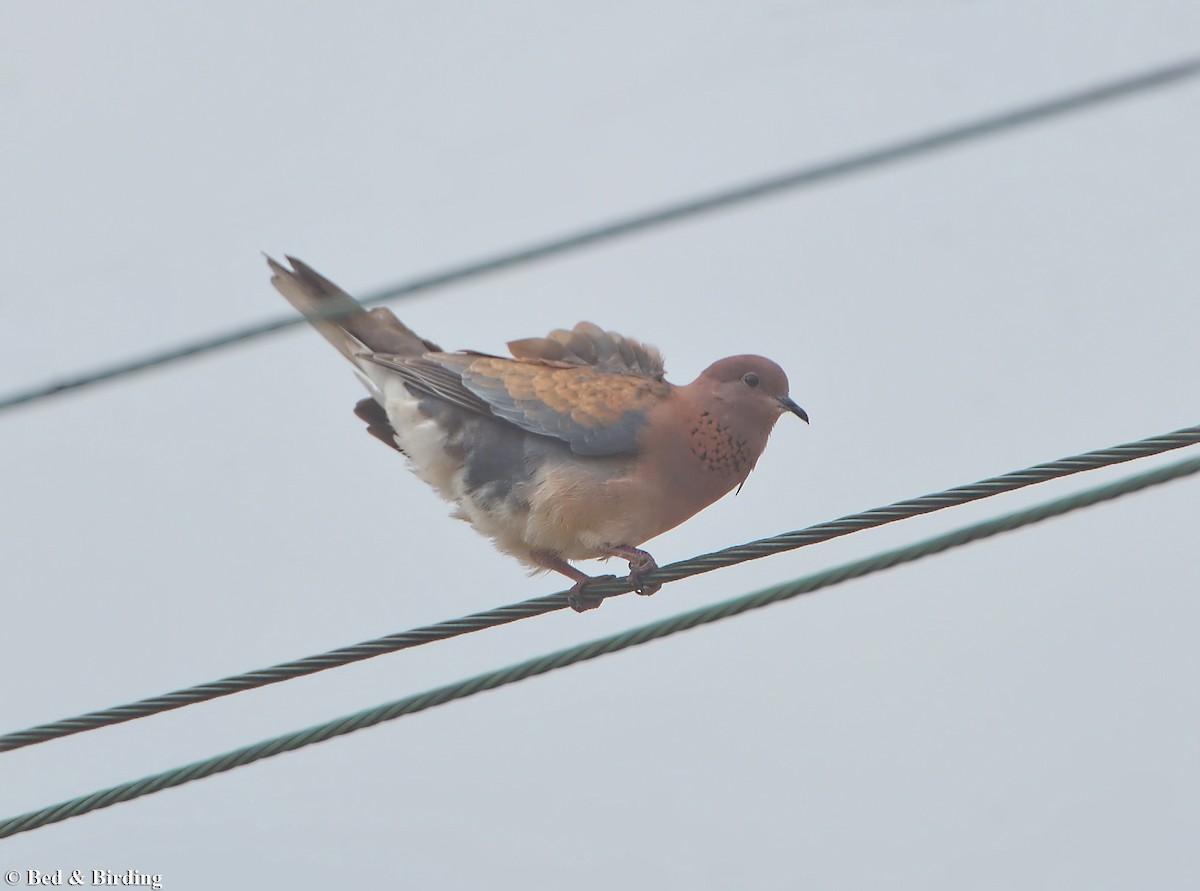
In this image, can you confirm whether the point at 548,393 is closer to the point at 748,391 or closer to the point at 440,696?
the point at 748,391

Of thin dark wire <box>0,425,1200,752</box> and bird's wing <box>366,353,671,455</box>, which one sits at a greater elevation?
bird's wing <box>366,353,671,455</box>

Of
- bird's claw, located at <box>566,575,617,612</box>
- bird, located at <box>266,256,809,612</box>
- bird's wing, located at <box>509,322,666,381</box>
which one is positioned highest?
bird's wing, located at <box>509,322,666,381</box>

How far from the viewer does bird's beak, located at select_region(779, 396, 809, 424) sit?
5.78 m

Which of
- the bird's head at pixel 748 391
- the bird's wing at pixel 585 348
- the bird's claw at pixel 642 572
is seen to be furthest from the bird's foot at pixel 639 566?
the bird's wing at pixel 585 348

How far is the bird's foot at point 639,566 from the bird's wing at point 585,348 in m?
0.77

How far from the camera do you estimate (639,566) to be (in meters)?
5.31

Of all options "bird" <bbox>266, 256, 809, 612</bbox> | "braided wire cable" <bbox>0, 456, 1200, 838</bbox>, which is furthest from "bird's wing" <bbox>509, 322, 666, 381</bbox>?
"braided wire cable" <bbox>0, 456, 1200, 838</bbox>

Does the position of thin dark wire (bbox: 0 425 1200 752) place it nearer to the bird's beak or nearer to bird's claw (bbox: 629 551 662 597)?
bird's claw (bbox: 629 551 662 597)

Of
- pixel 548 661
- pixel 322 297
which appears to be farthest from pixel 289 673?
pixel 322 297

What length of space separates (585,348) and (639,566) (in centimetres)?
96

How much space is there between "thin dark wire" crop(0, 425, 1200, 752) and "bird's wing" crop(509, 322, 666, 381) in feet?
5.99

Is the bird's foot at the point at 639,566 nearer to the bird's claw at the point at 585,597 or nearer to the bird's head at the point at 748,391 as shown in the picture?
the bird's claw at the point at 585,597

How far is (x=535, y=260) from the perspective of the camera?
12.8 feet

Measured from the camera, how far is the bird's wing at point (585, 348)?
19.4ft
